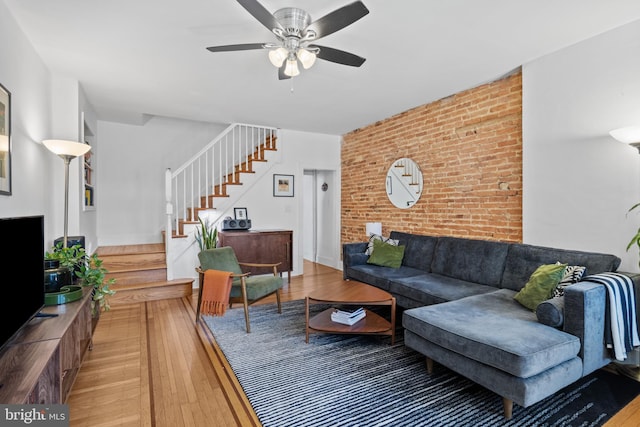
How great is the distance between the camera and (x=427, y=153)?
4301 millimetres

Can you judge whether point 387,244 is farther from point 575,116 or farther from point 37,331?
point 37,331

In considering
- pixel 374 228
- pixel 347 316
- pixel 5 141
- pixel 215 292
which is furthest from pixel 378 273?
pixel 5 141

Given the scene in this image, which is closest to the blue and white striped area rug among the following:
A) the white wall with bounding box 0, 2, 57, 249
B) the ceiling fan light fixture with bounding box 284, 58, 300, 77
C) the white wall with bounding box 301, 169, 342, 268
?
the white wall with bounding box 0, 2, 57, 249

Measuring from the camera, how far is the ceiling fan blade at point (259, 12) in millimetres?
1716

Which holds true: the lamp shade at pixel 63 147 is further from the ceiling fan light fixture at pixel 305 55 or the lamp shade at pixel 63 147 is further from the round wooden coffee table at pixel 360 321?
the round wooden coffee table at pixel 360 321

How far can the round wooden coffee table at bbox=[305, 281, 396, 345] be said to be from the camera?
2.70 m

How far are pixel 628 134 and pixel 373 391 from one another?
2.56 m

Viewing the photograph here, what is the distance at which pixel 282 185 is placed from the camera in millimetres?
5562

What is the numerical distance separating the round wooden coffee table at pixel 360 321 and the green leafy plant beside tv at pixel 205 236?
6.90ft

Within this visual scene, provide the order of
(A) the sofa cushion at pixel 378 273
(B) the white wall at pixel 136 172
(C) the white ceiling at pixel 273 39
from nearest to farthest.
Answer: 1. (C) the white ceiling at pixel 273 39
2. (A) the sofa cushion at pixel 378 273
3. (B) the white wall at pixel 136 172

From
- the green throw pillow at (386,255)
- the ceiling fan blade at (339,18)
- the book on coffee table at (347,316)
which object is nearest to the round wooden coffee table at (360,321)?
the book on coffee table at (347,316)

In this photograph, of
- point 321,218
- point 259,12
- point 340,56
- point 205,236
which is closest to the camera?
point 259,12

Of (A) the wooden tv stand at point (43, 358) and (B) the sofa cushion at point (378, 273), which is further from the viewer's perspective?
(B) the sofa cushion at point (378, 273)

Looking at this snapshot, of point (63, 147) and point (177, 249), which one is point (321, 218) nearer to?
point (177, 249)
